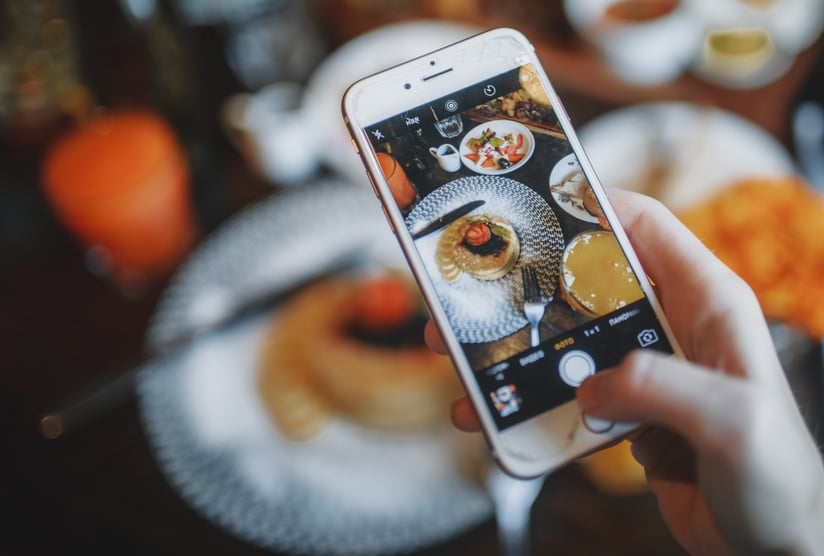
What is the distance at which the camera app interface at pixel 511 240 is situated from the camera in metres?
0.41

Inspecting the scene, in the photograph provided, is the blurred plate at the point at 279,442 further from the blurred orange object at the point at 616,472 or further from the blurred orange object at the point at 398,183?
the blurred orange object at the point at 398,183

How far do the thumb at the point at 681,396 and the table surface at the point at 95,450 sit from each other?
35 cm

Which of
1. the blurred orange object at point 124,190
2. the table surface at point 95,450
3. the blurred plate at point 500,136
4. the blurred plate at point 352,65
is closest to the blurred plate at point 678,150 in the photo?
the table surface at point 95,450

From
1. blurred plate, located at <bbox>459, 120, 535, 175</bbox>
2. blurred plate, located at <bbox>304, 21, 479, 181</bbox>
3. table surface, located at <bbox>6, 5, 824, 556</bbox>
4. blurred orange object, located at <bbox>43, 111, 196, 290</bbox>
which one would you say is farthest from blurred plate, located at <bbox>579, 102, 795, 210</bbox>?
blurred orange object, located at <bbox>43, 111, 196, 290</bbox>

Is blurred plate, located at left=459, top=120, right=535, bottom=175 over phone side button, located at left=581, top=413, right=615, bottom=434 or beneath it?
over

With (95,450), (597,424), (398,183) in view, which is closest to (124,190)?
(95,450)

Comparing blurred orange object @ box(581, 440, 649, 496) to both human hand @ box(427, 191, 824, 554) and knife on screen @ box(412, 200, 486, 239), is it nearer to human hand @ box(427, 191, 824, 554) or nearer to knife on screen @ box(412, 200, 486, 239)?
human hand @ box(427, 191, 824, 554)

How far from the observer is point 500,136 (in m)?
0.41

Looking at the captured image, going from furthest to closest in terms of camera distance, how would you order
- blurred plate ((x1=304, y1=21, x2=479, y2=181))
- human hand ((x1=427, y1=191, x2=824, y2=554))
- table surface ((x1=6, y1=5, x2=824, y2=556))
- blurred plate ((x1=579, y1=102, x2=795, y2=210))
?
blurred plate ((x1=304, y1=21, x2=479, y2=181)) → blurred plate ((x1=579, y1=102, x2=795, y2=210)) → table surface ((x1=6, y1=5, x2=824, y2=556)) → human hand ((x1=427, y1=191, x2=824, y2=554))

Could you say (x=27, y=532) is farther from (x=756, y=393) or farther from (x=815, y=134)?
(x=815, y=134)

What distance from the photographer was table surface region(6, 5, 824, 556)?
63 cm

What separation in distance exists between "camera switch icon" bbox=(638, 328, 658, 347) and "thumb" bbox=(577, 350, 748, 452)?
77mm

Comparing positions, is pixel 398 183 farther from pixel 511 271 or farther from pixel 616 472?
pixel 616 472

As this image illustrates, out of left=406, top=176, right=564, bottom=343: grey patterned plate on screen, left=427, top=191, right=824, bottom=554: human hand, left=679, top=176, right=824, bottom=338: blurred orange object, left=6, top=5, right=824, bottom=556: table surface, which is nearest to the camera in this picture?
left=427, top=191, right=824, bottom=554: human hand
